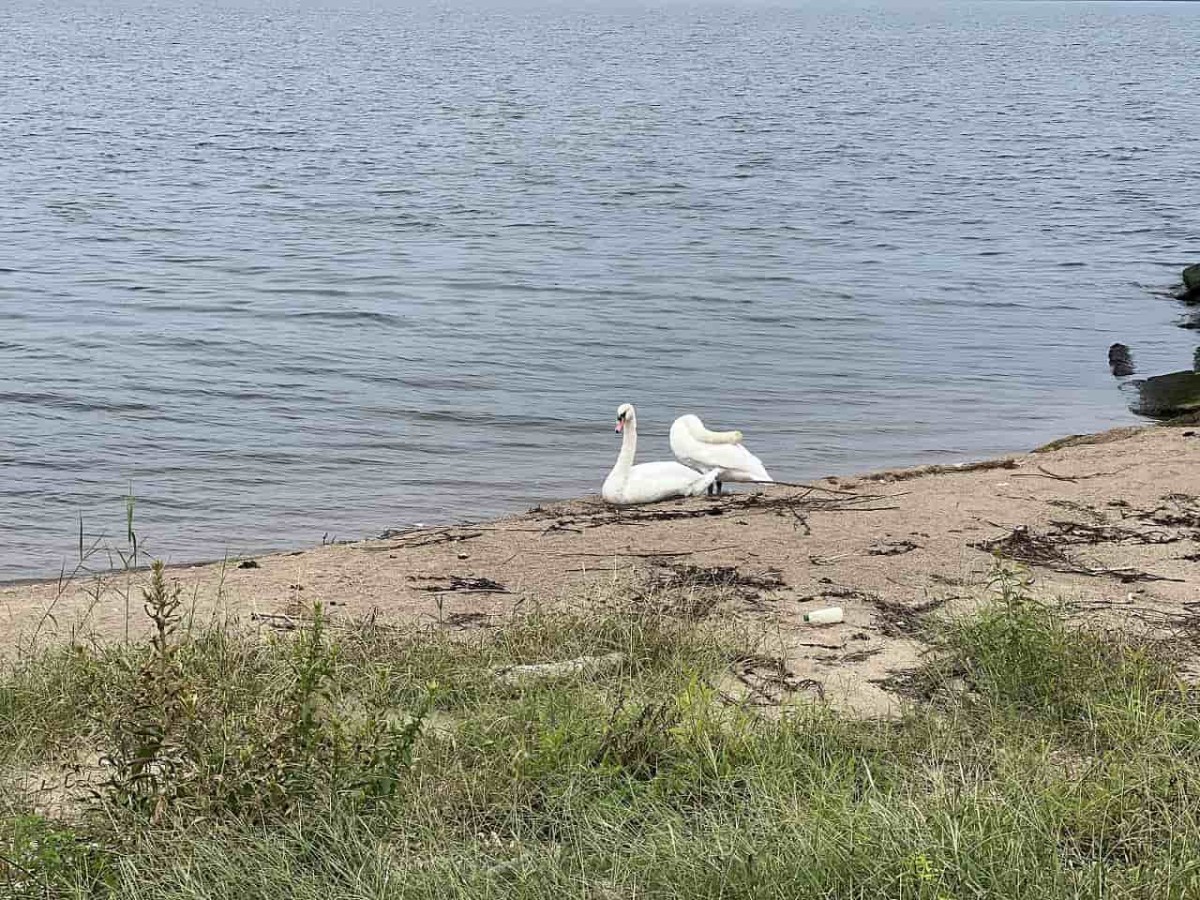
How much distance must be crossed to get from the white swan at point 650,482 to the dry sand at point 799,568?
0.43 m

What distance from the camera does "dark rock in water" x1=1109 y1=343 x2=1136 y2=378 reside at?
51.5 ft

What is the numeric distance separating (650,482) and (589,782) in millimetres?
5568

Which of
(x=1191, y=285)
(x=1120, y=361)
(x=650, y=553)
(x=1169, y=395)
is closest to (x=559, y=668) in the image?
(x=650, y=553)

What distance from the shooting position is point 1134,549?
23.3ft

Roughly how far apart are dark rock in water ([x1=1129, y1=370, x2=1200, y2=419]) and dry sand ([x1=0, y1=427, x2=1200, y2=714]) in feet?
15.6

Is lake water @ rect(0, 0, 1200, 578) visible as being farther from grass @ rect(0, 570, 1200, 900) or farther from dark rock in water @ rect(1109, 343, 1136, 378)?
grass @ rect(0, 570, 1200, 900)

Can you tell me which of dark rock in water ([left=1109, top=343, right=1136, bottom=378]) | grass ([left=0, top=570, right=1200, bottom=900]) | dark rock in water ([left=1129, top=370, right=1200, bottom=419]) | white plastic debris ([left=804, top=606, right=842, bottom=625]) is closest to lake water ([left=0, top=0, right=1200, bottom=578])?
dark rock in water ([left=1109, top=343, right=1136, bottom=378])

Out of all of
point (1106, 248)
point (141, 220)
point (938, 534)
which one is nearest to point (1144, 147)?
point (1106, 248)

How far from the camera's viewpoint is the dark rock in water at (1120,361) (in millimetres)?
15695

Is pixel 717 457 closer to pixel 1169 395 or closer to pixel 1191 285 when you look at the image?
pixel 1169 395

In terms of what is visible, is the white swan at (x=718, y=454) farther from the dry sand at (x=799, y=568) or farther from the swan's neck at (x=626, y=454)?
the dry sand at (x=799, y=568)

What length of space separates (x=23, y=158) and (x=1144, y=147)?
26069 millimetres

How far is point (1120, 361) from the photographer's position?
15.9 meters

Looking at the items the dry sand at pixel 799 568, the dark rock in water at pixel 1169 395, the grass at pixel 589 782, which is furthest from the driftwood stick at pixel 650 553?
the dark rock in water at pixel 1169 395
